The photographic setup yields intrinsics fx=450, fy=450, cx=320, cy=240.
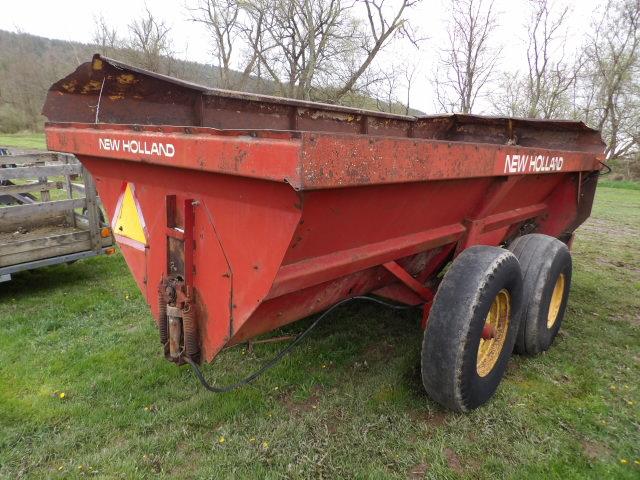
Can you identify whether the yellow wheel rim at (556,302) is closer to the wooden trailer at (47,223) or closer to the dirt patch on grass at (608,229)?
the wooden trailer at (47,223)

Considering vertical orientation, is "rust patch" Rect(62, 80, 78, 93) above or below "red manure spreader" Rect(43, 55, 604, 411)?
above

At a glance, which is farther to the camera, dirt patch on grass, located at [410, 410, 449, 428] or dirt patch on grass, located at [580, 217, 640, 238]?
dirt patch on grass, located at [580, 217, 640, 238]

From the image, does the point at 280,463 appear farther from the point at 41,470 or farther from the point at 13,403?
the point at 13,403

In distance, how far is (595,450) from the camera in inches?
94.1

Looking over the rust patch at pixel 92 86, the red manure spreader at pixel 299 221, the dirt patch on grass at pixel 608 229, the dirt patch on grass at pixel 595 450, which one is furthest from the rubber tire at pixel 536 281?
the dirt patch on grass at pixel 608 229

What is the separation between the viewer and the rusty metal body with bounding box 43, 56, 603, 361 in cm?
160

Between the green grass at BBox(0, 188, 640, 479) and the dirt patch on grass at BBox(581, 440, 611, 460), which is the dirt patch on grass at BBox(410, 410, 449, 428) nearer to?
the green grass at BBox(0, 188, 640, 479)

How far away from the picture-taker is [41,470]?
2.16 m

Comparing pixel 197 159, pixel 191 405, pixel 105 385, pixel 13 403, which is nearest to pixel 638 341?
pixel 191 405

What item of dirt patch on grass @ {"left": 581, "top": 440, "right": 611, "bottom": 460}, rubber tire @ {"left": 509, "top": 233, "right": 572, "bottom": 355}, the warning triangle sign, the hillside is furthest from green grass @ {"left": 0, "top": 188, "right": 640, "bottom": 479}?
the hillside

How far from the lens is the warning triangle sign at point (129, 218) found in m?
2.42

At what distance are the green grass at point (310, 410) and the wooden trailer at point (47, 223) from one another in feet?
1.92

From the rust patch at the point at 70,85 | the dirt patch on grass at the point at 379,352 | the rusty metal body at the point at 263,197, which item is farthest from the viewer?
the dirt patch on grass at the point at 379,352

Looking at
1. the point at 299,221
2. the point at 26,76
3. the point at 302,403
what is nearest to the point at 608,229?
the point at 302,403
